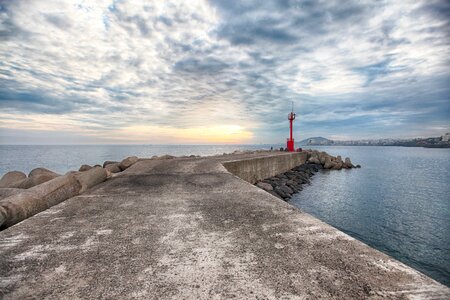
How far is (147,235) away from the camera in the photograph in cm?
245

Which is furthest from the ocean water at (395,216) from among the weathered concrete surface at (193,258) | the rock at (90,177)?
the rock at (90,177)

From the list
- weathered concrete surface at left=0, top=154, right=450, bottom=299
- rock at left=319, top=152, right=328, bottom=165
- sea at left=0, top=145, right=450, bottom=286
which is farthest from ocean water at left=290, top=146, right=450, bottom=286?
rock at left=319, top=152, right=328, bottom=165

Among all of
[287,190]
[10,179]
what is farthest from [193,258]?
[287,190]

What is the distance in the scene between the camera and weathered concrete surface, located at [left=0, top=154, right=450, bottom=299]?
5.03 ft

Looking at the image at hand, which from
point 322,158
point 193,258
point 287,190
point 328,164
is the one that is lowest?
point 287,190

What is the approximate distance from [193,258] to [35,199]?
9.69 feet

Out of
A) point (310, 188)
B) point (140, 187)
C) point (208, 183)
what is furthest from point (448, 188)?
point (140, 187)

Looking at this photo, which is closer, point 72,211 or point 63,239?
point 63,239

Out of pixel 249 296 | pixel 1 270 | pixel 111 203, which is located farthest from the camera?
pixel 111 203

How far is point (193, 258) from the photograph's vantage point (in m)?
1.96

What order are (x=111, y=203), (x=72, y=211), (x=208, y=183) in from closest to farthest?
(x=72, y=211) < (x=111, y=203) < (x=208, y=183)

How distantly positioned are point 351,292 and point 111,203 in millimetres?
3396

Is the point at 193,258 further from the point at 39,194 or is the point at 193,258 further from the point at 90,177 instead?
the point at 90,177

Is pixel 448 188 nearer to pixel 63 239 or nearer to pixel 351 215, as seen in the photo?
pixel 351 215
